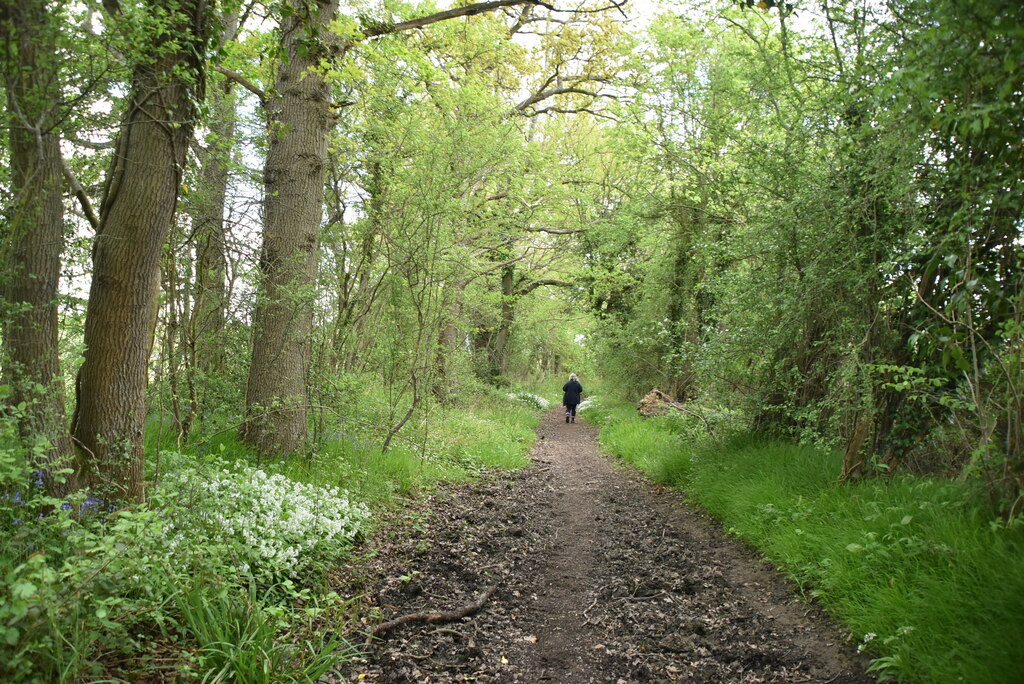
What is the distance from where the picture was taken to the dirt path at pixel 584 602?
12.0 ft

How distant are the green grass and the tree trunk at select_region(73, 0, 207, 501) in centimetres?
488

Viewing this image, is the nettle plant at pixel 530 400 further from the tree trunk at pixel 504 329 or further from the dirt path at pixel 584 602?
the dirt path at pixel 584 602

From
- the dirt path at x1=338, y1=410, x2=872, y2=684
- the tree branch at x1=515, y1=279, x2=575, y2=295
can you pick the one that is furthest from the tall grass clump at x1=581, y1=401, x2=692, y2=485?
the tree branch at x1=515, y1=279, x2=575, y2=295

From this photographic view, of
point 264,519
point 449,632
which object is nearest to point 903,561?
point 449,632

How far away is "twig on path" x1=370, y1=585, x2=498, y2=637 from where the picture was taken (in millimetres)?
3926

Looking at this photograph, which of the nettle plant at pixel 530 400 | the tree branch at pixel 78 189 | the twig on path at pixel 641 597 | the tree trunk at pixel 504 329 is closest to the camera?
the tree branch at pixel 78 189

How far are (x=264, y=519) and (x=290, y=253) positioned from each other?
11.3ft

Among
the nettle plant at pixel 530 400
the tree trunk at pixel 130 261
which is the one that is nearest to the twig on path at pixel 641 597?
the tree trunk at pixel 130 261

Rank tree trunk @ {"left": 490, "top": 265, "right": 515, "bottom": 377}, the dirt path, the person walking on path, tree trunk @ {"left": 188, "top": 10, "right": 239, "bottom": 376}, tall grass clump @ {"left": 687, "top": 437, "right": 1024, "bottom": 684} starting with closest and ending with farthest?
1. tall grass clump @ {"left": 687, "top": 437, "right": 1024, "bottom": 684}
2. the dirt path
3. tree trunk @ {"left": 188, "top": 10, "right": 239, "bottom": 376}
4. the person walking on path
5. tree trunk @ {"left": 490, "top": 265, "right": 515, "bottom": 377}

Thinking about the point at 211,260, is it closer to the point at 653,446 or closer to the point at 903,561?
the point at 903,561

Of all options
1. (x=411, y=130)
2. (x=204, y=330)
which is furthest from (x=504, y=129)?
(x=204, y=330)

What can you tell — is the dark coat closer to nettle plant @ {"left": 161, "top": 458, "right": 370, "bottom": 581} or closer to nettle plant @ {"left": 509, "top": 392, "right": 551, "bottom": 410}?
nettle plant @ {"left": 509, "top": 392, "right": 551, "bottom": 410}

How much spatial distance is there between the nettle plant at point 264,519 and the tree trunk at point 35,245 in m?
0.74

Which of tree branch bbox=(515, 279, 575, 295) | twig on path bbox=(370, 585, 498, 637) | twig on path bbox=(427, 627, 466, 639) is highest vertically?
tree branch bbox=(515, 279, 575, 295)
